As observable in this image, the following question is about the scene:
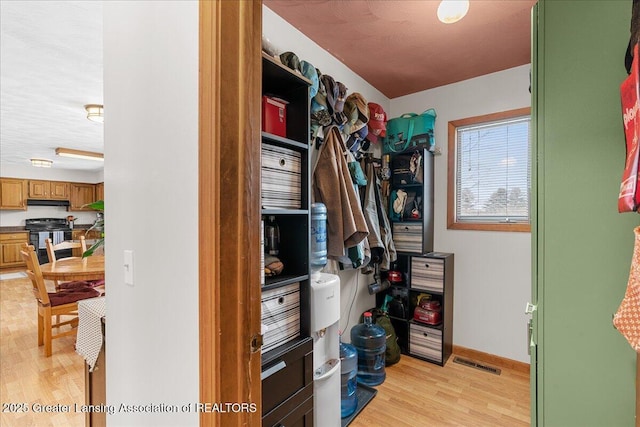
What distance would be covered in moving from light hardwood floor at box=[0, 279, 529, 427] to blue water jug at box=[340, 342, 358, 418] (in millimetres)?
82

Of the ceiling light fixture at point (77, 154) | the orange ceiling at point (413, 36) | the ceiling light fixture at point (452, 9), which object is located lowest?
the ceiling light fixture at point (77, 154)

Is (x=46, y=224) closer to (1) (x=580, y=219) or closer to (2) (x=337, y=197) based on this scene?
(2) (x=337, y=197)

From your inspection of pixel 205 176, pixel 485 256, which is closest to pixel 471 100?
pixel 485 256

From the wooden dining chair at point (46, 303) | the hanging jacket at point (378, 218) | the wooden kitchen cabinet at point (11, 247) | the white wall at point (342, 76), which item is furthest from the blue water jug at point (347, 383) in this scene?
the wooden kitchen cabinet at point (11, 247)

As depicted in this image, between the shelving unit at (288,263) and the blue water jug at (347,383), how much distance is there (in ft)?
1.56

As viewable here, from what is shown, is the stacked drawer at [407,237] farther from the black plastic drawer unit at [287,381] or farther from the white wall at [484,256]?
the black plastic drawer unit at [287,381]

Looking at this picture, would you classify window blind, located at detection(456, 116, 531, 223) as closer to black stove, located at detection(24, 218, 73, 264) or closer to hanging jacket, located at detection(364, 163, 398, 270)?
hanging jacket, located at detection(364, 163, 398, 270)

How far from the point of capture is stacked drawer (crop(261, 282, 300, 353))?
1319 millimetres

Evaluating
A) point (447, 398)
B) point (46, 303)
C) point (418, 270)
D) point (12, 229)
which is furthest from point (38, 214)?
point (447, 398)

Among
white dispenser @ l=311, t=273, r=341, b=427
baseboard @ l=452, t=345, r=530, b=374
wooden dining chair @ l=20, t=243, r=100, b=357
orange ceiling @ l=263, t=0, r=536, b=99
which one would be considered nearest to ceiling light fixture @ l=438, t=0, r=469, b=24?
orange ceiling @ l=263, t=0, r=536, b=99

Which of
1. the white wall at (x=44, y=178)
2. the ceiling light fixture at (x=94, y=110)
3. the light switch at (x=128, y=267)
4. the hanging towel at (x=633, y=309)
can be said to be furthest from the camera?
the white wall at (x=44, y=178)

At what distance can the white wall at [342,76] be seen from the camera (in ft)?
5.84

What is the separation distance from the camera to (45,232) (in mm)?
6520

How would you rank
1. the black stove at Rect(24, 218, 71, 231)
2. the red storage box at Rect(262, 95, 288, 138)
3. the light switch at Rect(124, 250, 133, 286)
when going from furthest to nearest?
the black stove at Rect(24, 218, 71, 231) → the red storage box at Rect(262, 95, 288, 138) → the light switch at Rect(124, 250, 133, 286)
